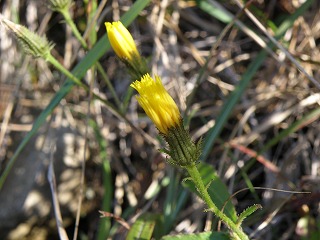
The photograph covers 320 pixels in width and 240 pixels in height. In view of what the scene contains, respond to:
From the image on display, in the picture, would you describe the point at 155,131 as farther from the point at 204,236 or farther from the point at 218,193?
the point at 204,236

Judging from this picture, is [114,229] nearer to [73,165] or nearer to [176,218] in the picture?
[176,218]

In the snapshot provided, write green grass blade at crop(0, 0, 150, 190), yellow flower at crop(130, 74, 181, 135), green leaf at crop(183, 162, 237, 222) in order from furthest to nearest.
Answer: green grass blade at crop(0, 0, 150, 190)
green leaf at crop(183, 162, 237, 222)
yellow flower at crop(130, 74, 181, 135)

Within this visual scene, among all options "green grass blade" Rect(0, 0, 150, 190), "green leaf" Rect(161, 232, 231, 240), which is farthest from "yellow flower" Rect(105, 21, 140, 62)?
"green leaf" Rect(161, 232, 231, 240)

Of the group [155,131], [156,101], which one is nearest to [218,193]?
[156,101]

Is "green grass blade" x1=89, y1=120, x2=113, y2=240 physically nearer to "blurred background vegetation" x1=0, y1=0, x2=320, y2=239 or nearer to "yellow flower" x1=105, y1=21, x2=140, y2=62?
"blurred background vegetation" x1=0, y1=0, x2=320, y2=239

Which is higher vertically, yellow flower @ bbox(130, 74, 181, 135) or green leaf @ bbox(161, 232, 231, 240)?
yellow flower @ bbox(130, 74, 181, 135)
